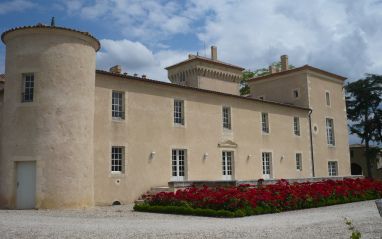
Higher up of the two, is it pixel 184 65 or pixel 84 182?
pixel 184 65

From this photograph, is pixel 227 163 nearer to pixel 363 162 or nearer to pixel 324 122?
pixel 324 122

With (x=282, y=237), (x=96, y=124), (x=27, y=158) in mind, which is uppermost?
(x=96, y=124)

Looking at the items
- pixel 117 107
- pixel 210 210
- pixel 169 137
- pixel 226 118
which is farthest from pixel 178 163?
pixel 210 210

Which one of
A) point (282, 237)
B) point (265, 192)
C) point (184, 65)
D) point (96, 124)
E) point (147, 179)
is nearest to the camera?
point (282, 237)

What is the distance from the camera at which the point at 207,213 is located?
12.2 meters

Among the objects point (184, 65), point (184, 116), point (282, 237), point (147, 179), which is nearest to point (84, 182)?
point (147, 179)

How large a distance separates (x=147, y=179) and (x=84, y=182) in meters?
3.49

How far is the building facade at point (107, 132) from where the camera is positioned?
14.2 meters

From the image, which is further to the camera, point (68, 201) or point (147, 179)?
point (147, 179)

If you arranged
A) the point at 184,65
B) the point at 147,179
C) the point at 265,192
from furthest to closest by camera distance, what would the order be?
the point at 184,65 → the point at 147,179 → the point at 265,192

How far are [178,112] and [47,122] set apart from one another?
7100mm

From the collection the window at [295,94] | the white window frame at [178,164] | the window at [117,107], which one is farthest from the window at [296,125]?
the window at [117,107]

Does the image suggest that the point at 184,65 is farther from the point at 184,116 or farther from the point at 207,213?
the point at 207,213

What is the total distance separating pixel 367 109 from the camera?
39.4m
